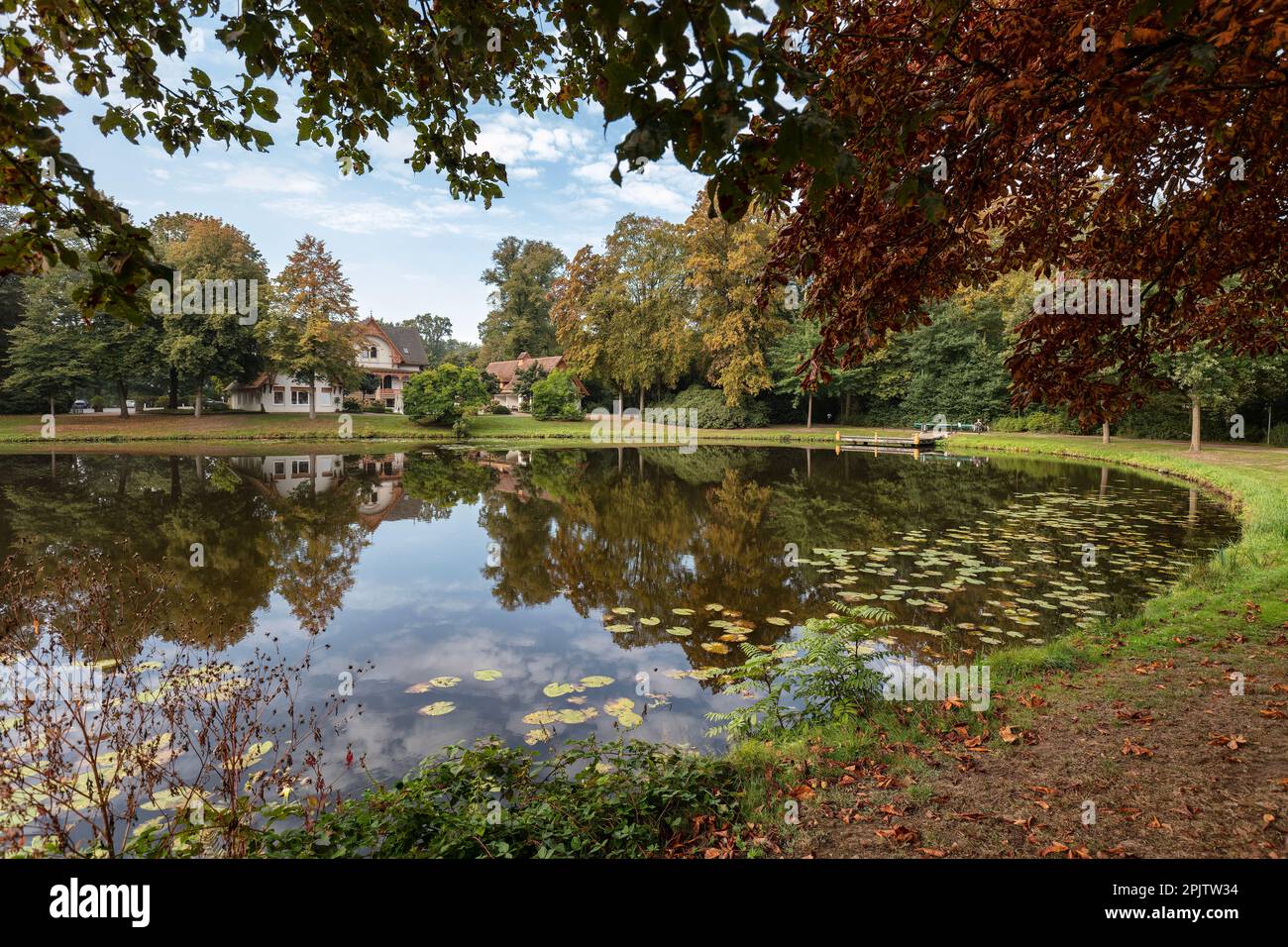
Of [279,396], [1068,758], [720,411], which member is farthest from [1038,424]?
[279,396]

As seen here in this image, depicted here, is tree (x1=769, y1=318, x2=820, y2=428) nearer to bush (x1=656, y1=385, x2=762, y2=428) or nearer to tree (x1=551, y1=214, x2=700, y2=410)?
bush (x1=656, y1=385, x2=762, y2=428)

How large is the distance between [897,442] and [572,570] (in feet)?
109

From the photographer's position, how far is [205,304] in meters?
40.5

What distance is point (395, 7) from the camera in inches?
170

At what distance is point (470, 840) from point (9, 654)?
417cm

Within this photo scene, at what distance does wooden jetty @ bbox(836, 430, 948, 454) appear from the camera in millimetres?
34969

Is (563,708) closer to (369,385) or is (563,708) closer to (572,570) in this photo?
(572,570)

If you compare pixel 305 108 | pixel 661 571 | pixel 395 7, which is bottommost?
pixel 661 571

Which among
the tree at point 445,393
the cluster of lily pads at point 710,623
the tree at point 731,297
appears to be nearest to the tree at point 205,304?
the tree at point 445,393

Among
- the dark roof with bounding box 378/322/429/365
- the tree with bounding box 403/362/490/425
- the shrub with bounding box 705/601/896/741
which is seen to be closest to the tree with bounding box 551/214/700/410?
the tree with bounding box 403/362/490/425

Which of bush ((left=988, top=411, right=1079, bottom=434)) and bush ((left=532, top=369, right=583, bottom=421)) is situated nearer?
bush ((left=988, top=411, right=1079, bottom=434))

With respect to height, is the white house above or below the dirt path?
above
